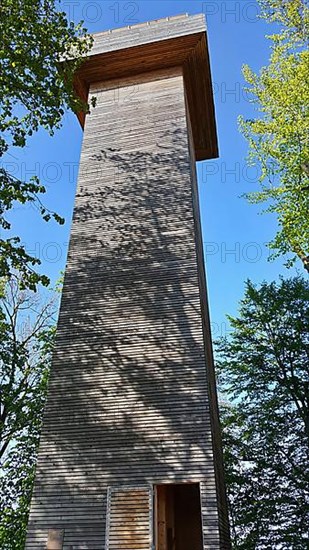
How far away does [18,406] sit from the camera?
39.6ft

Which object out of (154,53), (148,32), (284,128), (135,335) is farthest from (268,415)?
(148,32)

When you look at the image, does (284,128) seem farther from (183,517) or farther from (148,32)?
(183,517)

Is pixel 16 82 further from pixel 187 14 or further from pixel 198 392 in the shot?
pixel 198 392

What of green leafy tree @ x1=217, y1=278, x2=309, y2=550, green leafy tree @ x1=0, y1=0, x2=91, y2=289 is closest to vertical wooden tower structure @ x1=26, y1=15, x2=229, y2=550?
green leafy tree @ x1=0, y1=0, x2=91, y2=289

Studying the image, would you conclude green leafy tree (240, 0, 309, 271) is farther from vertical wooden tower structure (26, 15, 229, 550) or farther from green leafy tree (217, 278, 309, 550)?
green leafy tree (217, 278, 309, 550)

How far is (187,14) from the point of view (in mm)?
10102

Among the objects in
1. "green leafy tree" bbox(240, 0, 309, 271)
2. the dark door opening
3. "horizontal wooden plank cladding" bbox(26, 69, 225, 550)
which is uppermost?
"green leafy tree" bbox(240, 0, 309, 271)

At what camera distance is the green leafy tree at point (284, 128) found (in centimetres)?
1044

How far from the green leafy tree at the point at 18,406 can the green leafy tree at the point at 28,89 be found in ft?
13.7

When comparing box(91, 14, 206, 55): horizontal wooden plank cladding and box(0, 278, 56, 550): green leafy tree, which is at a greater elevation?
box(91, 14, 206, 55): horizontal wooden plank cladding

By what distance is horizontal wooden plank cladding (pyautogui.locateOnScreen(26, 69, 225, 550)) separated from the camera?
5984 mm

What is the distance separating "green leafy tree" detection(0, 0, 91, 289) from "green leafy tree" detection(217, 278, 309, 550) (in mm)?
7491

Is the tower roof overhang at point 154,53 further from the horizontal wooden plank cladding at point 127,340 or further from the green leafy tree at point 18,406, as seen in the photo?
the green leafy tree at point 18,406

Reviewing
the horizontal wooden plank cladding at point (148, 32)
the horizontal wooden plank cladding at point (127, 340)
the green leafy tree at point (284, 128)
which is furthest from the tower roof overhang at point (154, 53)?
the green leafy tree at point (284, 128)
